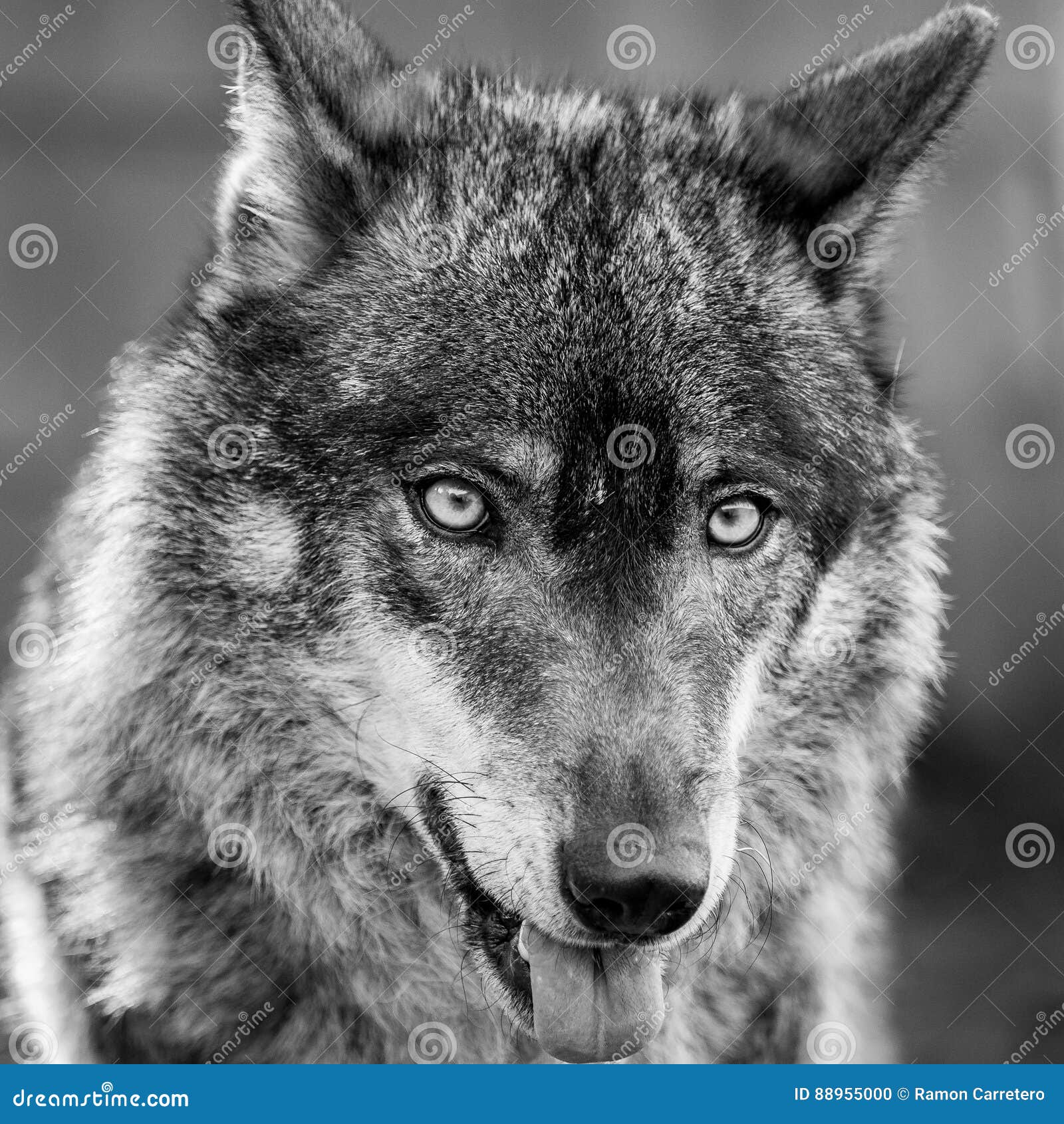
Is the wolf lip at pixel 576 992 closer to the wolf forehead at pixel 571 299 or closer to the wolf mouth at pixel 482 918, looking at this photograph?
the wolf mouth at pixel 482 918

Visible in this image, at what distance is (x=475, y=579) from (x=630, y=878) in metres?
0.65

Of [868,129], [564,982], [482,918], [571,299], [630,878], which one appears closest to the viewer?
[630,878]

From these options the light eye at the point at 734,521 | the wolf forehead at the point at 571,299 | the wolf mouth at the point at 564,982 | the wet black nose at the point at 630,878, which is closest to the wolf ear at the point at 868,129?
the wolf forehead at the point at 571,299

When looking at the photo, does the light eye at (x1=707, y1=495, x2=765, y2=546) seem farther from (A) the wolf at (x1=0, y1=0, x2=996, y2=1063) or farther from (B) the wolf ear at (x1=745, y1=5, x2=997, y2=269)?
(B) the wolf ear at (x1=745, y1=5, x2=997, y2=269)

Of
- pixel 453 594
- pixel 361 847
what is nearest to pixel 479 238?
pixel 453 594

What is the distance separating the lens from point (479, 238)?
2223mm

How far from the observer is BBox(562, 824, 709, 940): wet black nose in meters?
1.62

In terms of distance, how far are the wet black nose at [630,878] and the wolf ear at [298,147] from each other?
1.41 m

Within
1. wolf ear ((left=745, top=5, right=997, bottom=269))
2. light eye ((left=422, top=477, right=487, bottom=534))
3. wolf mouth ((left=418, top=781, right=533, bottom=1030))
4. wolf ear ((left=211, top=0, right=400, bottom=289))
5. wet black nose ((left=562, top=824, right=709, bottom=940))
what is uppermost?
wolf ear ((left=745, top=5, right=997, bottom=269))

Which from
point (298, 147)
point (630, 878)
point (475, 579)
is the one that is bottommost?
point (630, 878)

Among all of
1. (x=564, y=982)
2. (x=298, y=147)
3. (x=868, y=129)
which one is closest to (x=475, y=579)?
(x=564, y=982)

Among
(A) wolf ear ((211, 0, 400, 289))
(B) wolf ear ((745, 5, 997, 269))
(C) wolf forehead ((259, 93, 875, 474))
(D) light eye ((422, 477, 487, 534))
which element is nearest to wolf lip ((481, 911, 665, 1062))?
(D) light eye ((422, 477, 487, 534))

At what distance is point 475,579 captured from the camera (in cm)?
199

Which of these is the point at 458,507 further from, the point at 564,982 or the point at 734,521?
the point at 564,982
